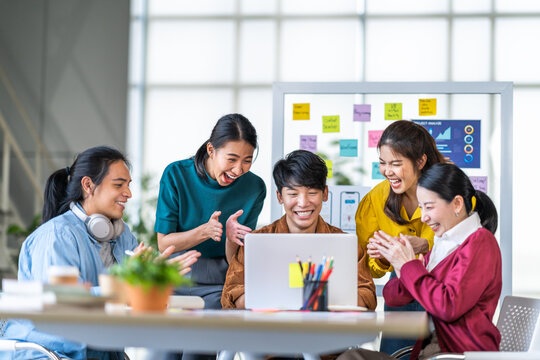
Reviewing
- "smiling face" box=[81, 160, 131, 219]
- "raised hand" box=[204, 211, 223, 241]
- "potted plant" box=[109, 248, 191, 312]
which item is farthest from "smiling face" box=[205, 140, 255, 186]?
"potted plant" box=[109, 248, 191, 312]

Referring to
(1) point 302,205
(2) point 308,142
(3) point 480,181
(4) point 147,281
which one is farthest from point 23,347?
(3) point 480,181

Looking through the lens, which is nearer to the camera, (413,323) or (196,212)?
(413,323)

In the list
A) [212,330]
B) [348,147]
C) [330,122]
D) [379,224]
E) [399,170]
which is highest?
[330,122]

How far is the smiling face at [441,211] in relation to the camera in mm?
2279

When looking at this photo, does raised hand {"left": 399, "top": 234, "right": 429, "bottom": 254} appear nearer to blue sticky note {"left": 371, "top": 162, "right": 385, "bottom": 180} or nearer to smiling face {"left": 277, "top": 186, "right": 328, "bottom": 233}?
smiling face {"left": 277, "top": 186, "right": 328, "bottom": 233}

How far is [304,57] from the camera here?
19.0 feet

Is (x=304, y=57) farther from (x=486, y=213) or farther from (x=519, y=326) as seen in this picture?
(x=519, y=326)

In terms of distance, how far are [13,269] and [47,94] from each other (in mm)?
1617

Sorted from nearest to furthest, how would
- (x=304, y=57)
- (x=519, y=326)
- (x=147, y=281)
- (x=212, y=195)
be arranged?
(x=147, y=281), (x=519, y=326), (x=212, y=195), (x=304, y=57)

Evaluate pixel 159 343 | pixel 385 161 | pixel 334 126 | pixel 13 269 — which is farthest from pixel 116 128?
pixel 159 343

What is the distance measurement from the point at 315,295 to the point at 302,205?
585mm

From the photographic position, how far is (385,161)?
2.82 metres

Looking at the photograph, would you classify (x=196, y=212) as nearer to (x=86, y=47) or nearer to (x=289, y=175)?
(x=289, y=175)

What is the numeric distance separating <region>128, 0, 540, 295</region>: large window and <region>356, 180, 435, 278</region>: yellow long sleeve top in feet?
8.84
